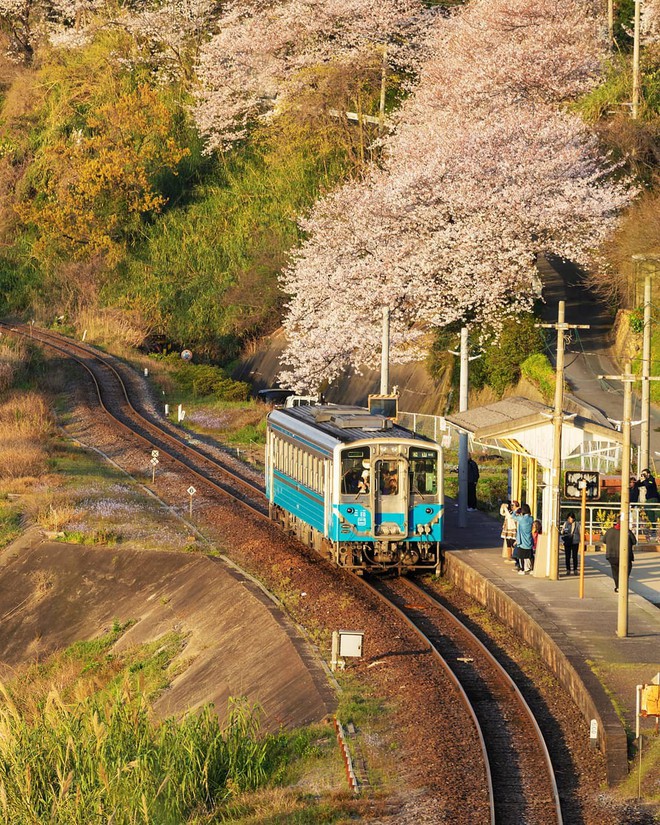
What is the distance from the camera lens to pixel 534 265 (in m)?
47.7

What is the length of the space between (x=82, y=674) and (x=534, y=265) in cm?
2807

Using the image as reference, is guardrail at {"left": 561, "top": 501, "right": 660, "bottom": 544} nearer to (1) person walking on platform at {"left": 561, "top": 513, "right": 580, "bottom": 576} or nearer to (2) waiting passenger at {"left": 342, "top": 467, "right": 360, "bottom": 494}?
(1) person walking on platform at {"left": 561, "top": 513, "right": 580, "bottom": 576}

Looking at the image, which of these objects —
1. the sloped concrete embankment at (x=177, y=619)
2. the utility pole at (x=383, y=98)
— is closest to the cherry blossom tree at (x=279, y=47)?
the utility pole at (x=383, y=98)

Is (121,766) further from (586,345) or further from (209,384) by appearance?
(209,384)

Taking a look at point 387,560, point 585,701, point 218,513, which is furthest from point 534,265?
point 585,701

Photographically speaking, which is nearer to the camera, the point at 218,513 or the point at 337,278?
the point at 218,513

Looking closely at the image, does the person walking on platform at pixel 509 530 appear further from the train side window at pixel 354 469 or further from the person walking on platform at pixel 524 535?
the train side window at pixel 354 469

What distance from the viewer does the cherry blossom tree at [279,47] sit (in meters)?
61.3

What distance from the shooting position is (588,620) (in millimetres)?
21359

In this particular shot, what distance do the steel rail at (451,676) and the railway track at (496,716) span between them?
0.5 inches

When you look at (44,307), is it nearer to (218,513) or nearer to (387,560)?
(218,513)

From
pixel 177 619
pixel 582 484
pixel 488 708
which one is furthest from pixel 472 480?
pixel 488 708

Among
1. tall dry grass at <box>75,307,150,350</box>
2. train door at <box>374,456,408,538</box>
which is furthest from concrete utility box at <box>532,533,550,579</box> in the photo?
tall dry grass at <box>75,307,150,350</box>

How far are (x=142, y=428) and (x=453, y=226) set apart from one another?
43.2ft
